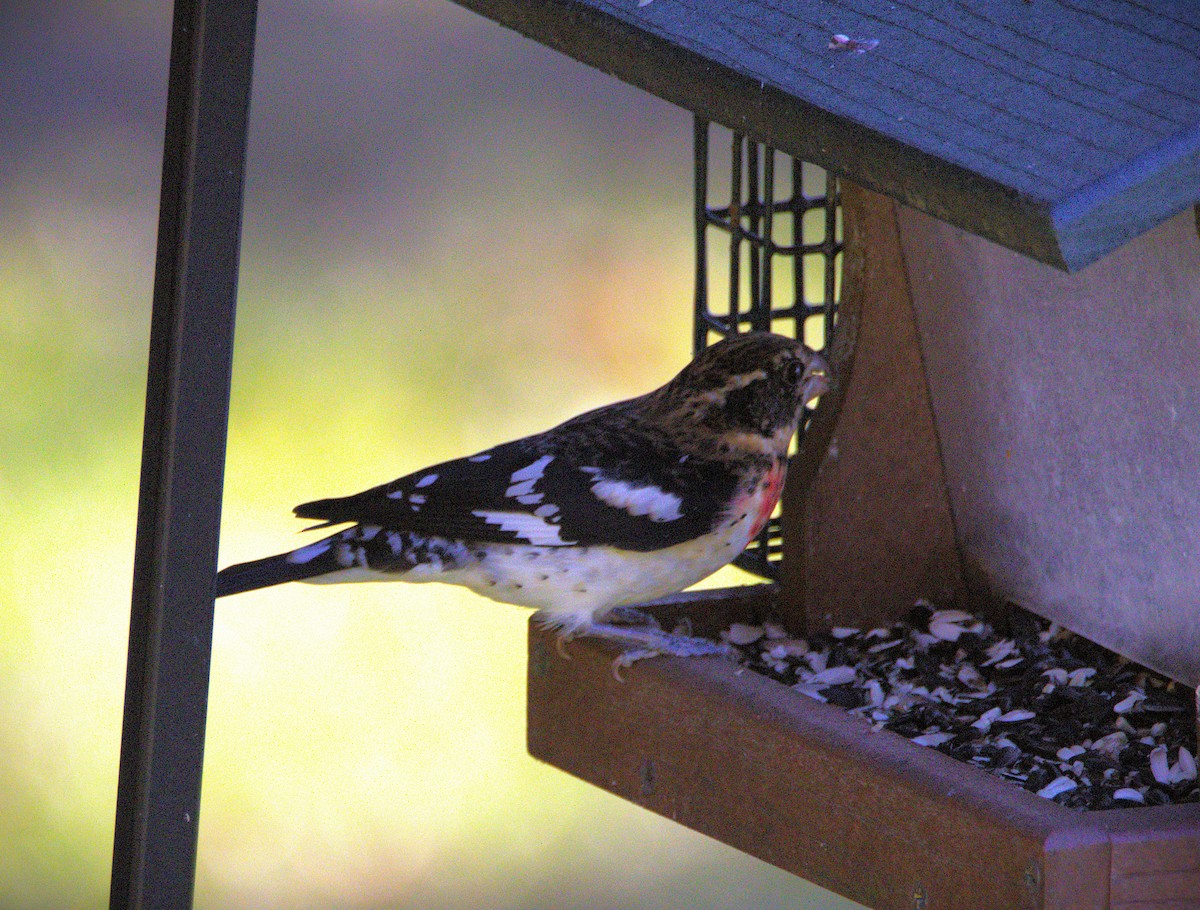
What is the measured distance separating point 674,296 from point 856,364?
3.72 metres

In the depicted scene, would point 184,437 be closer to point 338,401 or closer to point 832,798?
point 832,798

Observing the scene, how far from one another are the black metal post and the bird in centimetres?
76

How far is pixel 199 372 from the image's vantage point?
2100mm

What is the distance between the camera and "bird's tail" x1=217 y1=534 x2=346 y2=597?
9.42 feet

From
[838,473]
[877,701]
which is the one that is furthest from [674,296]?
[877,701]

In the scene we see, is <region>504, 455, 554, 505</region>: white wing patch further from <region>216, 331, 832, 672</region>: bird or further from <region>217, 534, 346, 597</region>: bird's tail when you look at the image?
<region>217, 534, 346, 597</region>: bird's tail

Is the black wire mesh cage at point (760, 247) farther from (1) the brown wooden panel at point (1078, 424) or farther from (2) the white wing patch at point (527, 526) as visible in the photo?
(2) the white wing patch at point (527, 526)

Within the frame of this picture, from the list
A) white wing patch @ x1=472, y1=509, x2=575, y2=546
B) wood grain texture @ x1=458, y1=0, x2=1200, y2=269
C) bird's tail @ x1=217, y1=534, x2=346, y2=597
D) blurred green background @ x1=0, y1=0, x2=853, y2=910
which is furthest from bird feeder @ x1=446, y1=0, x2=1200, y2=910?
→ blurred green background @ x1=0, y1=0, x2=853, y2=910

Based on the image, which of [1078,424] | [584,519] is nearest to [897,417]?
[1078,424]

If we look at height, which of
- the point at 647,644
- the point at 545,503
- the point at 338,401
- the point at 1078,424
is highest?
the point at 338,401

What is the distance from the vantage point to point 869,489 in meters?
3.21

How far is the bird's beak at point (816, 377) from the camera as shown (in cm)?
314

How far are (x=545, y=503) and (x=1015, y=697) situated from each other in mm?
803

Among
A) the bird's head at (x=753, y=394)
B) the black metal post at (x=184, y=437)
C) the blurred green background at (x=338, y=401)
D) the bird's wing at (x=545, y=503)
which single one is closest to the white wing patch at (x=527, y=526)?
the bird's wing at (x=545, y=503)
